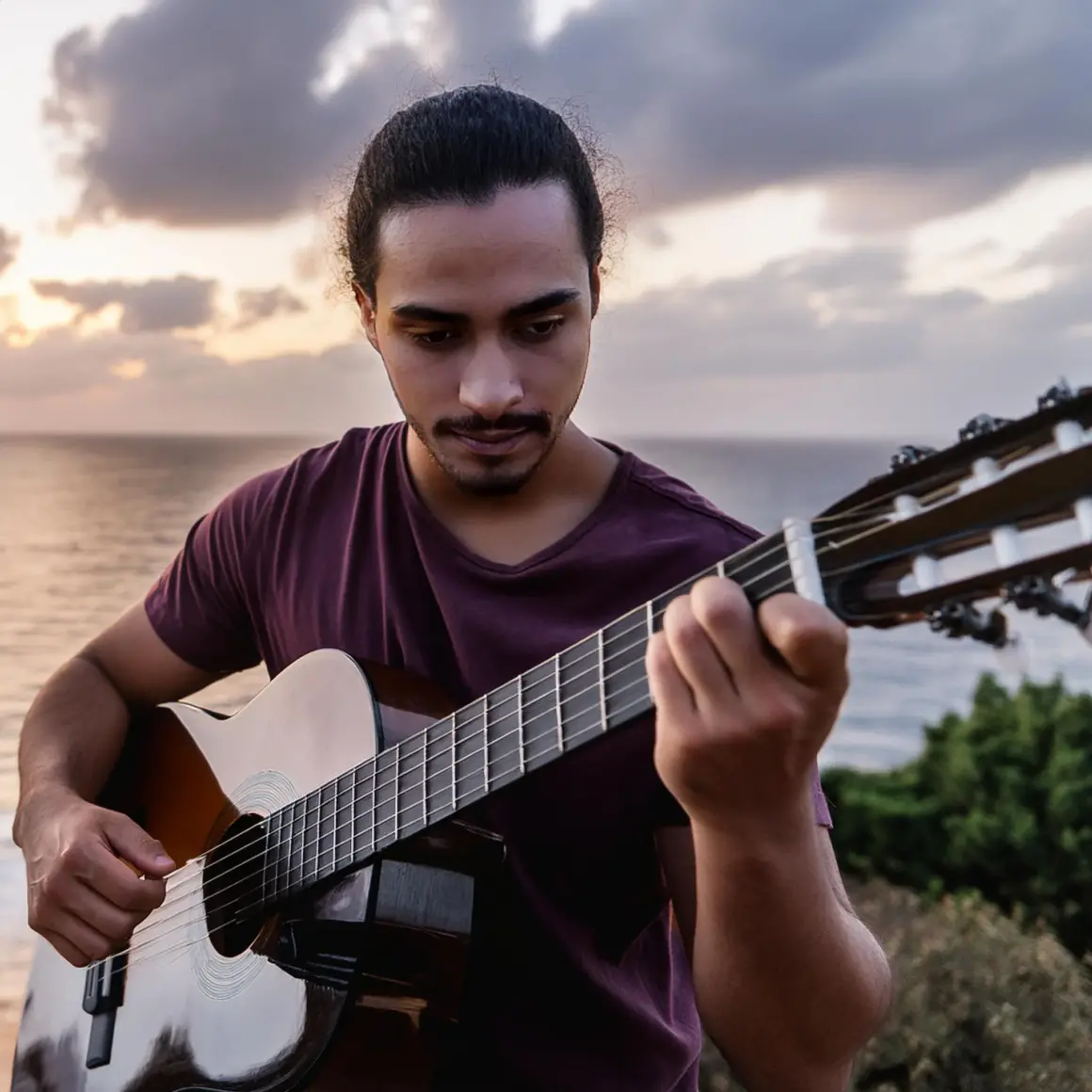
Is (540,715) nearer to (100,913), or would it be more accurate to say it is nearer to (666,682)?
(666,682)

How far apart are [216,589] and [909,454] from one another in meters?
1.13

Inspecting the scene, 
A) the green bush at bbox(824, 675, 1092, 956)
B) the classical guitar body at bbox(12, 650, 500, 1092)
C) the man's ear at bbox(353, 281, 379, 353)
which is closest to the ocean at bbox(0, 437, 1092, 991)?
the green bush at bbox(824, 675, 1092, 956)

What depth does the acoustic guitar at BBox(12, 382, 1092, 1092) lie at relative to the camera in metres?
0.72

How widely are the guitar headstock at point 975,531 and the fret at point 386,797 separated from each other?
1.81 feet

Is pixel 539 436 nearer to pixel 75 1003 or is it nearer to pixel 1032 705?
pixel 75 1003

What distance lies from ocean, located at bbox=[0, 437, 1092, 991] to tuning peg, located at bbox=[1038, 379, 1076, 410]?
10.5 feet

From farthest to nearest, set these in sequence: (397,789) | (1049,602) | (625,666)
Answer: (397,789) → (625,666) → (1049,602)

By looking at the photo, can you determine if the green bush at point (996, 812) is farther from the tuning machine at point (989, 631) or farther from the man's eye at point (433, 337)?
the tuning machine at point (989, 631)

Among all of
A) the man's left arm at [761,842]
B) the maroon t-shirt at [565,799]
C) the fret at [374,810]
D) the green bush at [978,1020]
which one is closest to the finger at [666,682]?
the man's left arm at [761,842]

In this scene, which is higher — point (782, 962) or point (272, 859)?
point (272, 859)

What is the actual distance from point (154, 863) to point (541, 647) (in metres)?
0.56

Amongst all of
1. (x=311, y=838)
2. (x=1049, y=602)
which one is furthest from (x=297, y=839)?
(x=1049, y=602)

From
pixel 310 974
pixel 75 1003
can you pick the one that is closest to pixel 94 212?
pixel 75 1003

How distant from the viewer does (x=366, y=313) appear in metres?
1.49
